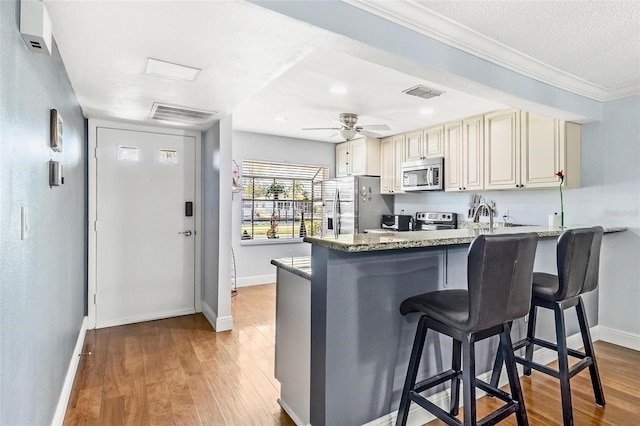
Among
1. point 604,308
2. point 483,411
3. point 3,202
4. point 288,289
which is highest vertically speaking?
point 3,202

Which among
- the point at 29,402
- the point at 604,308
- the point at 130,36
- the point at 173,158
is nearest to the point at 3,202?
the point at 29,402

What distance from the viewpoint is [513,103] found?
103 inches

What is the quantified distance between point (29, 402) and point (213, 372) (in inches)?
52.0

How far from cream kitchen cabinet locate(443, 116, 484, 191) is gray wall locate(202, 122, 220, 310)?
9.02 ft

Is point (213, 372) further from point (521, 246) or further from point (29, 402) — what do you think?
point (521, 246)

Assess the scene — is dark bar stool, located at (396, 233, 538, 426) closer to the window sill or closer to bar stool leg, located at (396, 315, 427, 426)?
bar stool leg, located at (396, 315, 427, 426)

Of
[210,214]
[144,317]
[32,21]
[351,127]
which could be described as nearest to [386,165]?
[351,127]

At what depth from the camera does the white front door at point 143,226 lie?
3.55 m

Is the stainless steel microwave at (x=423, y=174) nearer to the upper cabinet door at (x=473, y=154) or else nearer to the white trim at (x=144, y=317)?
the upper cabinet door at (x=473, y=154)

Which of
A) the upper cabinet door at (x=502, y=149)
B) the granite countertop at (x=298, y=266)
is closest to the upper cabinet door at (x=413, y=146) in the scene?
the upper cabinet door at (x=502, y=149)

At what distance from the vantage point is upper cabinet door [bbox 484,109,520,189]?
3.64 m

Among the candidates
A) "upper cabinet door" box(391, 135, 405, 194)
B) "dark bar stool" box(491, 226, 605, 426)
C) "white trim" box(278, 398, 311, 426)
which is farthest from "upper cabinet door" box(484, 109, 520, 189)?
"white trim" box(278, 398, 311, 426)

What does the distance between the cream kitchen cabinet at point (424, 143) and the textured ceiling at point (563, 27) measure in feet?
6.18

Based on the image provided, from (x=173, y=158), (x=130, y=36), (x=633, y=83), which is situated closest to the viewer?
(x=130, y=36)
